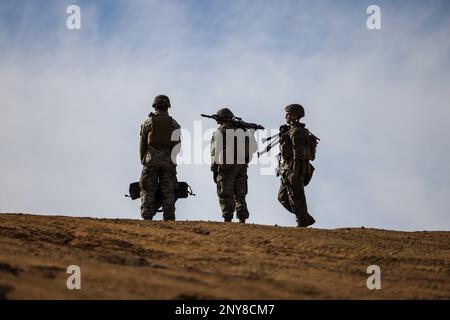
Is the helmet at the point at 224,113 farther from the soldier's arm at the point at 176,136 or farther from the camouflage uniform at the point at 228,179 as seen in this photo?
the soldier's arm at the point at 176,136

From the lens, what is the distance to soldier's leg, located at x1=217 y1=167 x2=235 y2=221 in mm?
12008

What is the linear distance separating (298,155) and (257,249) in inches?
139

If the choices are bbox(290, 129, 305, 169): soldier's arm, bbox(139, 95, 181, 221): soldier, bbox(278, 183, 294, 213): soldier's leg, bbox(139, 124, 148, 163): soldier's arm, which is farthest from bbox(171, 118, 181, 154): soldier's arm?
bbox(290, 129, 305, 169): soldier's arm

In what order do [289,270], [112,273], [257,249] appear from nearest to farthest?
1. [112,273]
2. [289,270]
3. [257,249]

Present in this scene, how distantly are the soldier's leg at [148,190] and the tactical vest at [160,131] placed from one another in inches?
20.4

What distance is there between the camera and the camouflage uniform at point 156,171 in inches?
467

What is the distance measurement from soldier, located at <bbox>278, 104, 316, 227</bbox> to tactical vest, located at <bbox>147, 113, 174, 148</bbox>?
7.12 feet

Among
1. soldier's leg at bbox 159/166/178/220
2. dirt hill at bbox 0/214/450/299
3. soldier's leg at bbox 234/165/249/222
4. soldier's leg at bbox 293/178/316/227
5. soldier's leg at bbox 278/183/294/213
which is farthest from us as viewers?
soldier's leg at bbox 234/165/249/222

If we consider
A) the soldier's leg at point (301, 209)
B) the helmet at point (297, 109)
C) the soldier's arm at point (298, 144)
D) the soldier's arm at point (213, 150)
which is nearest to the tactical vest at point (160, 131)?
the soldier's arm at point (213, 150)

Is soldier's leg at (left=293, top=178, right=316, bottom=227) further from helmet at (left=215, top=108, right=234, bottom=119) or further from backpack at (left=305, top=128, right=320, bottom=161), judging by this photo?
helmet at (left=215, top=108, right=234, bottom=119)
